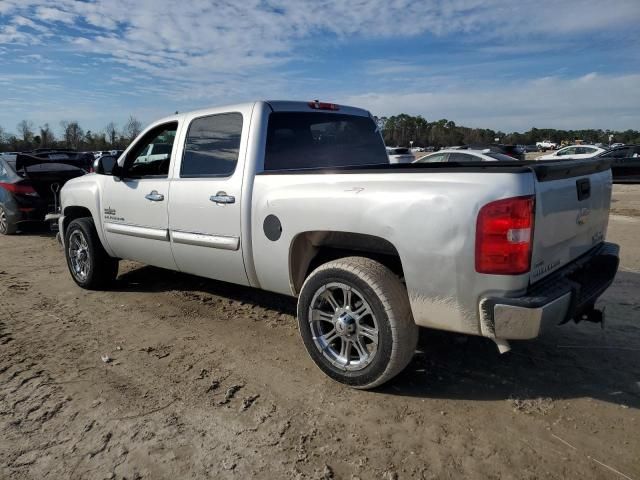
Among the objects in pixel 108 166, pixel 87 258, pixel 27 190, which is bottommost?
pixel 87 258

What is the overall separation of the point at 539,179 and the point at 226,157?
94.1 inches

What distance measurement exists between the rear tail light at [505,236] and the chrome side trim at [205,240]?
1.92m

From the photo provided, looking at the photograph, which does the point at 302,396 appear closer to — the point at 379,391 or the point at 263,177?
the point at 379,391

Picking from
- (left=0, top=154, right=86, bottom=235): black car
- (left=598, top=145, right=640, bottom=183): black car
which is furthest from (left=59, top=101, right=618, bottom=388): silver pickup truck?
(left=598, top=145, right=640, bottom=183): black car

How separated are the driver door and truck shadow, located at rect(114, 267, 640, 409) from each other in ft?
4.95

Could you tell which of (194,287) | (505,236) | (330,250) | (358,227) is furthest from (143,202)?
(505,236)

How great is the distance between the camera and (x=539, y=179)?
2658mm

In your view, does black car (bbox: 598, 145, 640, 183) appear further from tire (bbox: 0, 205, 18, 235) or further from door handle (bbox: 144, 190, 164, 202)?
tire (bbox: 0, 205, 18, 235)

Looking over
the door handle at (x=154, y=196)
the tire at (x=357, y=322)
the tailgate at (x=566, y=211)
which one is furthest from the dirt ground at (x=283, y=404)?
the door handle at (x=154, y=196)

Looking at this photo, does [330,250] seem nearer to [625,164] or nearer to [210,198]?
[210,198]

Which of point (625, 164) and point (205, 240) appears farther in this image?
point (625, 164)

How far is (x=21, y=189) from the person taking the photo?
950 cm

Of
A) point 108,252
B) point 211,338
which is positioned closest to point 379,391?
point 211,338

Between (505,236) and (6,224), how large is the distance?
10.1 metres
